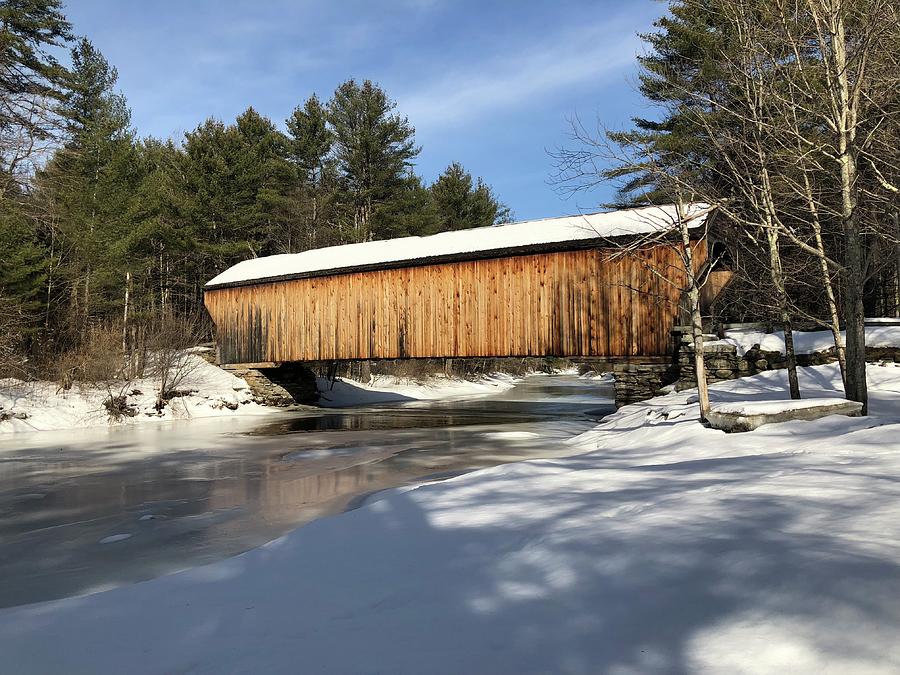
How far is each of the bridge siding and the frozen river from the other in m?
2.29

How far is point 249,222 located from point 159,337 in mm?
10693

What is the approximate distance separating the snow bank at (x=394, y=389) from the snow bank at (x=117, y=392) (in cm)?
377

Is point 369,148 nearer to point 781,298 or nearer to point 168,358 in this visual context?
point 168,358

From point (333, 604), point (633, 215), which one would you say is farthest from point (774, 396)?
point (333, 604)

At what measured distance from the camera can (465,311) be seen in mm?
16703

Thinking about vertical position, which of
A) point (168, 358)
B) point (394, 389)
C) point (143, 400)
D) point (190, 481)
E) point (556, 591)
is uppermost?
point (168, 358)

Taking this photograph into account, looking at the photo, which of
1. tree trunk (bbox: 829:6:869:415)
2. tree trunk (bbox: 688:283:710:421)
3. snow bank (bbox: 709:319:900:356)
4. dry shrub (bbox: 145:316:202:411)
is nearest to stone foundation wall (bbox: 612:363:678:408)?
snow bank (bbox: 709:319:900:356)

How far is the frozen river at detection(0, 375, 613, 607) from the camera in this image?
4750 mm

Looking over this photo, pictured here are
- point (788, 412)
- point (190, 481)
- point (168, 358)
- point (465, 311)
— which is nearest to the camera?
point (788, 412)

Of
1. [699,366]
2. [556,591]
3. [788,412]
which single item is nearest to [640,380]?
[699,366]

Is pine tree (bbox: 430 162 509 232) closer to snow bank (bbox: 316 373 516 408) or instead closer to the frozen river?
snow bank (bbox: 316 373 516 408)

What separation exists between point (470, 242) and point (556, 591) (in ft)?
48.6

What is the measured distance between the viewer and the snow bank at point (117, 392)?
617 inches

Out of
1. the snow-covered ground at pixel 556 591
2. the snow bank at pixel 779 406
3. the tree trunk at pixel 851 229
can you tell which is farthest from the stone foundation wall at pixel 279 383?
the snow-covered ground at pixel 556 591
